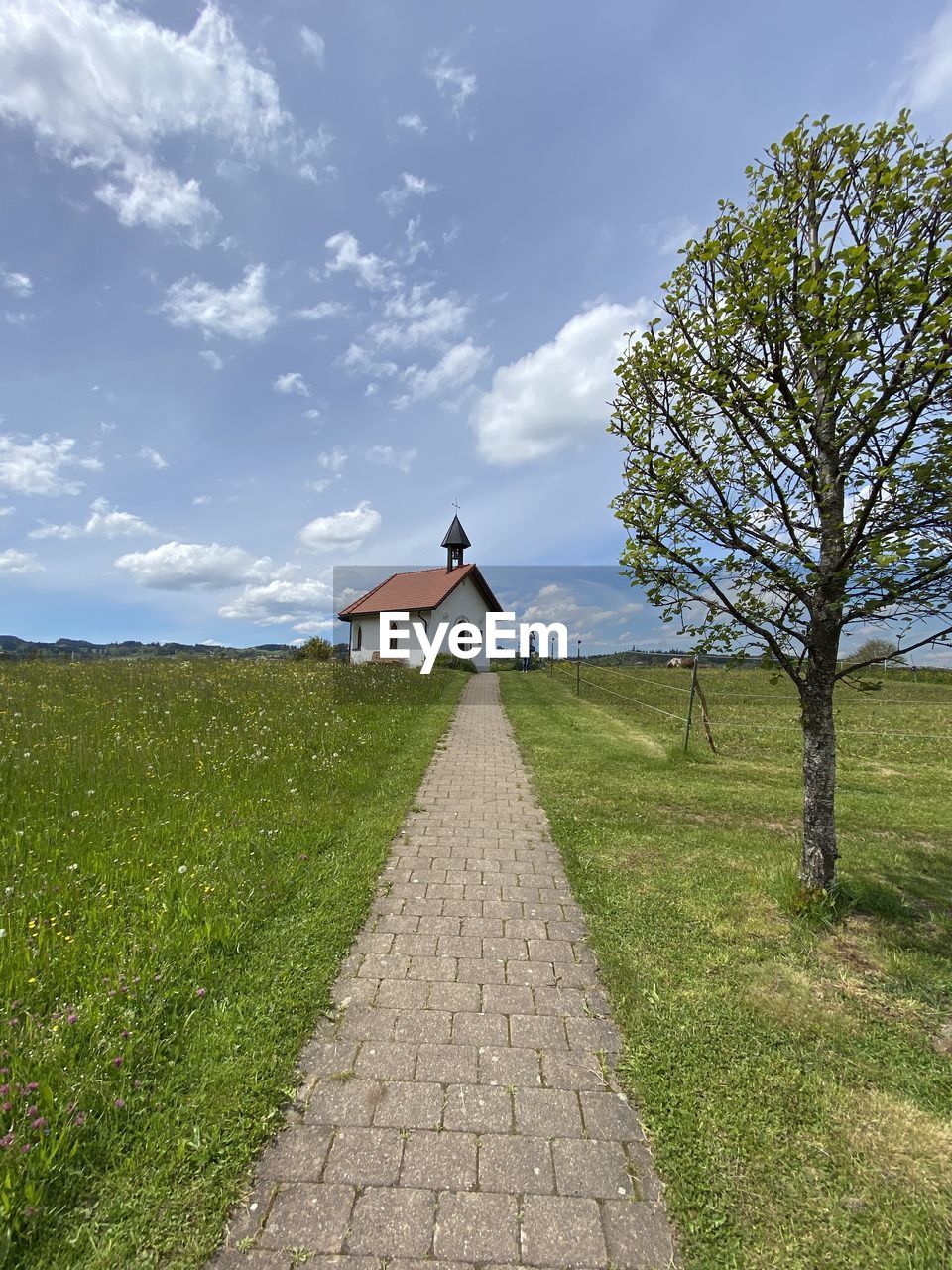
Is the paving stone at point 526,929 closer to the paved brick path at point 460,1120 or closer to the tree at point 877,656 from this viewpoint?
the paved brick path at point 460,1120

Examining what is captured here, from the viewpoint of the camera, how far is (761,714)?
15.7 meters

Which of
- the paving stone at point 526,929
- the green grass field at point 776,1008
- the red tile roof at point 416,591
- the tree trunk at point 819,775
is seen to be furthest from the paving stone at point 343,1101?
the red tile roof at point 416,591

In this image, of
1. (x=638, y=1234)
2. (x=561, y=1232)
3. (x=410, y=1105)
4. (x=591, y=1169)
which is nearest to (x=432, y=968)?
(x=410, y=1105)

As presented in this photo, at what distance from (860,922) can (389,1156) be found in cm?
368

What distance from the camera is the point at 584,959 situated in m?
3.60

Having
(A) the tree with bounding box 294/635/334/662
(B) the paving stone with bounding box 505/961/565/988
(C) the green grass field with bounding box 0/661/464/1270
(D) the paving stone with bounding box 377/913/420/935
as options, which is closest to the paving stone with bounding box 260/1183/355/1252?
(C) the green grass field with bounding box 0/661/464/1270

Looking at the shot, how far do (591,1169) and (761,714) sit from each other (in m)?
15.6

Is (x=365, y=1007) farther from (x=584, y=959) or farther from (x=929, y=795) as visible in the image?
(x=929, y=795)

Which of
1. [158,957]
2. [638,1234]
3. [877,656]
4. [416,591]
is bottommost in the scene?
[638,1234]

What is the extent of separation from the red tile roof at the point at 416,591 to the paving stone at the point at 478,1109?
86.7 ft

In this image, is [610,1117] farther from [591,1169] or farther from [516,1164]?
[516,1164]

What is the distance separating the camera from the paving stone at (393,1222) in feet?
6.24

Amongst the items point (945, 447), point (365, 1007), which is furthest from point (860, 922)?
point (365, 1007)

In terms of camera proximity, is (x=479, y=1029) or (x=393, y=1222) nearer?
(x=393, y=1222)
